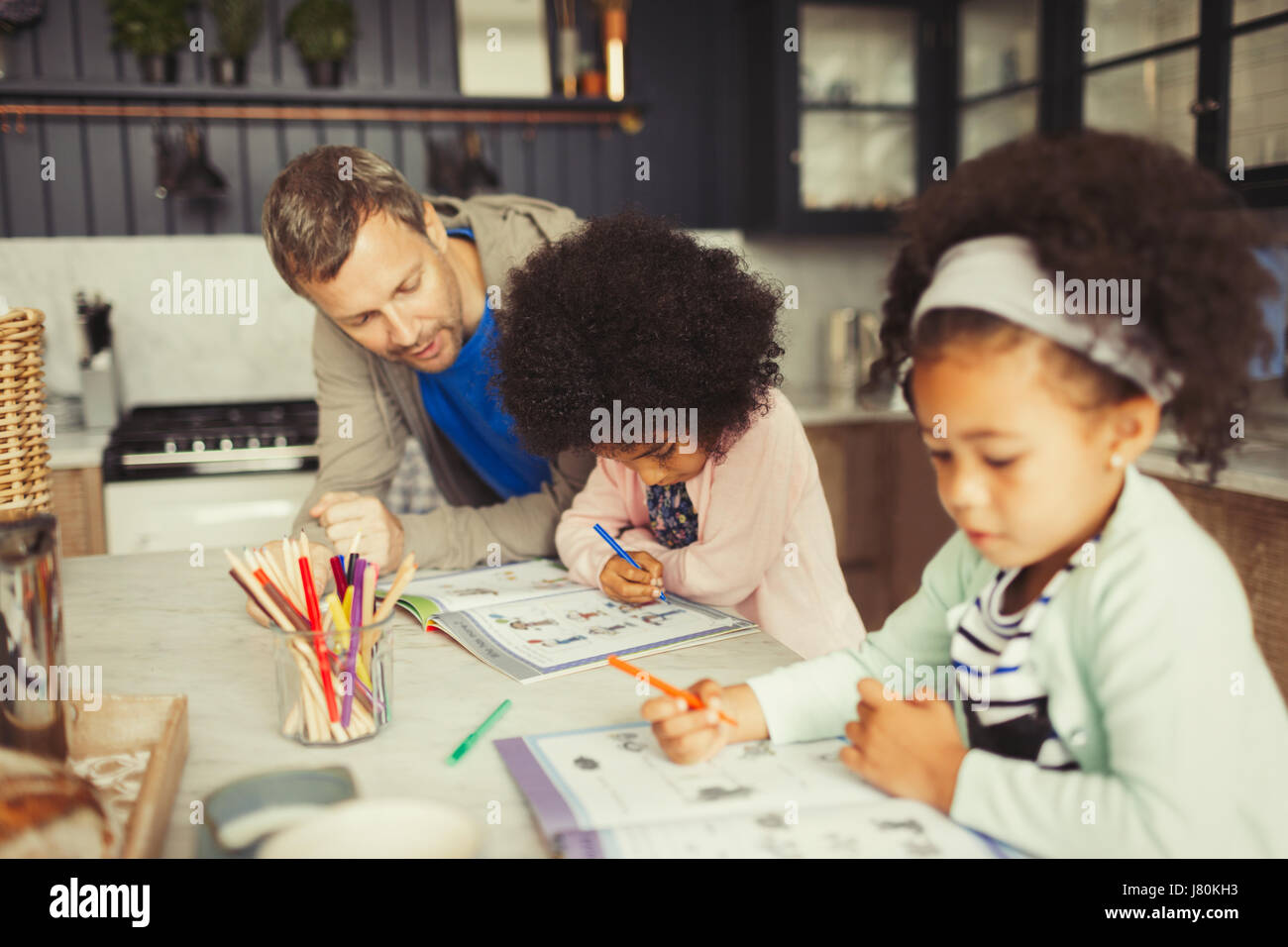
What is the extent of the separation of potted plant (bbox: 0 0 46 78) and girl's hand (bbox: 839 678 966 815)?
325 cm

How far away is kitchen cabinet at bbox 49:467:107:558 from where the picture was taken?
2.48 meters

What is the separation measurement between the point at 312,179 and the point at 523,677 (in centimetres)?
80

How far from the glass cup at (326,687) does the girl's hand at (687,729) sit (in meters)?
0.25

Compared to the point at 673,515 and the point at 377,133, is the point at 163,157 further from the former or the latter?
the point at 673,515

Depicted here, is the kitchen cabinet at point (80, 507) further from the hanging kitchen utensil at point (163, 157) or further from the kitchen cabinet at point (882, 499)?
the kitchen cabinet at point (882, 499)

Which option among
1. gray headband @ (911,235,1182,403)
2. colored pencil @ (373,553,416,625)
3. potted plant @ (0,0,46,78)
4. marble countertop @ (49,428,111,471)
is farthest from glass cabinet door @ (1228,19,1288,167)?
potted plant @ (0,0,46,78)

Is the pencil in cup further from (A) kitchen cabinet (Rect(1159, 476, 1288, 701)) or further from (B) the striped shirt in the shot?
(A) kitchen cabinet (Rect(1159, 476, 1288, 701))

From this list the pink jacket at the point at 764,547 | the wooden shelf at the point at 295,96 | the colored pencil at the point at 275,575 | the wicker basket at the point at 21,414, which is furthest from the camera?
the wooden shelf at the point at 295,96

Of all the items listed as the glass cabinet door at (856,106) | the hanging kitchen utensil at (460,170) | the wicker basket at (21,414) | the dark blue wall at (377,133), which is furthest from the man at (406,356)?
the glass cabinet door at (856,106)

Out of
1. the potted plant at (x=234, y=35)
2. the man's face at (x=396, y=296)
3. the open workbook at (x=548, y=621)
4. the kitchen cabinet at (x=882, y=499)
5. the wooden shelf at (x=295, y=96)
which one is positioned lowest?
the kitchen cabinet at (x=882, y=499)

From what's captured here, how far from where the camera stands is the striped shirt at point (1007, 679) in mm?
721

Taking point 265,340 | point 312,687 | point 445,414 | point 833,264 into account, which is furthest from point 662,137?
point 312,687

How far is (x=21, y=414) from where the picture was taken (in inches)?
46.6

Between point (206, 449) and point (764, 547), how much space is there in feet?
5.77
